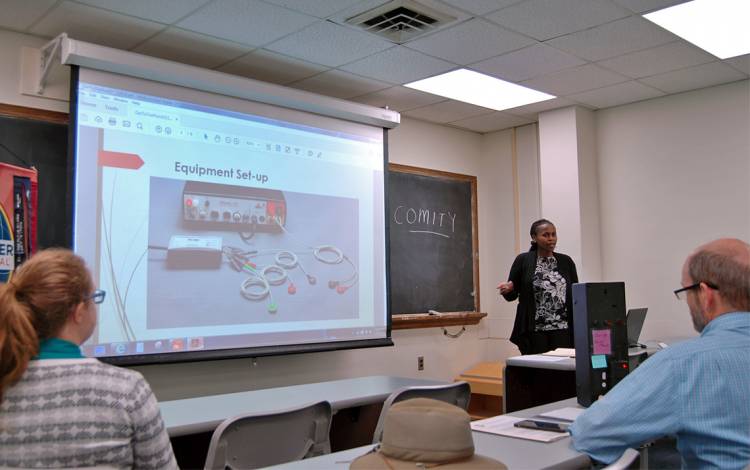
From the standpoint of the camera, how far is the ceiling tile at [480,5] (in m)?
3.22

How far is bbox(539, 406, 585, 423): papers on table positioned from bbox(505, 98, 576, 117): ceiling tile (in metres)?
3.26

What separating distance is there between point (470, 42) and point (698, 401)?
2738 mm

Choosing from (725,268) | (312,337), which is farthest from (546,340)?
(725,268)

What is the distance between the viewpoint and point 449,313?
5.45m

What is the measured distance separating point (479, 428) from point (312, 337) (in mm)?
2403

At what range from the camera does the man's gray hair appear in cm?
158

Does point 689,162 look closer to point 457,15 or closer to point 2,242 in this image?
point 457,15

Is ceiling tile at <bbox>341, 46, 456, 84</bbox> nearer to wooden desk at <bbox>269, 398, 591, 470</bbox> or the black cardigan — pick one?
the black cardigan

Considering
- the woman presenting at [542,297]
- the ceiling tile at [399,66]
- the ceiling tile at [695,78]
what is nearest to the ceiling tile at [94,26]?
the ceiling tile at [399,66]

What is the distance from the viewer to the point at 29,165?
11.2ft

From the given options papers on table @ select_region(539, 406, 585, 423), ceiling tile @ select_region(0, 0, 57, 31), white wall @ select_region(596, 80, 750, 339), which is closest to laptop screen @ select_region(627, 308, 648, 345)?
papers on table @ select_region(539, 406, 585, 423)

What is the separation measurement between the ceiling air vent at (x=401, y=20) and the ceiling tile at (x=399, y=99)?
3.19 ft

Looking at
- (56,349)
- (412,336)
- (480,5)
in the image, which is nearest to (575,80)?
(480,5)

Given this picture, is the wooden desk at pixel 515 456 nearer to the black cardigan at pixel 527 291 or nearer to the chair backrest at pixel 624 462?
the chair backrest at pixel 624 462
